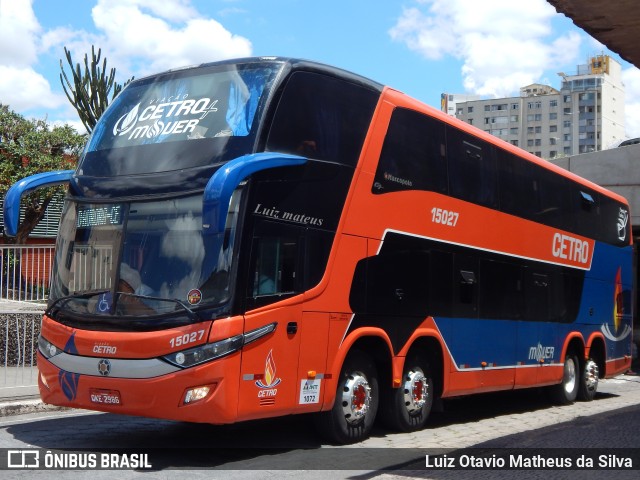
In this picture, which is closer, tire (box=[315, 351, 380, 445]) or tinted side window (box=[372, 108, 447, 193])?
tire (box=[315, 351, 380, 445])

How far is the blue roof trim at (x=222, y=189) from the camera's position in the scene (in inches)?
287

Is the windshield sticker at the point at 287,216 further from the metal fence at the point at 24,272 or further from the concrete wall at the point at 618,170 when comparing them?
the concrete wall at the point at 618,170

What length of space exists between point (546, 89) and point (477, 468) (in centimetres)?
15779

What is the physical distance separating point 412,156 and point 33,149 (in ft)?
73.8

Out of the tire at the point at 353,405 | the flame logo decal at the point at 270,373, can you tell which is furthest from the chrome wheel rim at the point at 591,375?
the flame logo decal at the point at 270,373

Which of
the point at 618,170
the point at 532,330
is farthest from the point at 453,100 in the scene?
the point at 532,330

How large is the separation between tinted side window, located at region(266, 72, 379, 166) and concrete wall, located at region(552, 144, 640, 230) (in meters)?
20.3

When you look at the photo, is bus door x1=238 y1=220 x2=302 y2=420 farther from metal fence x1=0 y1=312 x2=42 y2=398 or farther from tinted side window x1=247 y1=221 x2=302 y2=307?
metal fence x1=0 y1=312 x2=42 y2=398

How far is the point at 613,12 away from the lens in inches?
311

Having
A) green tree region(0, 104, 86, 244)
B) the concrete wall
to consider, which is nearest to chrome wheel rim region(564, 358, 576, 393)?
the concrete wall

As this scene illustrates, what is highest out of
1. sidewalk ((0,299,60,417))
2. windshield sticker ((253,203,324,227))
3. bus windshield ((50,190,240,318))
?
windshield sticker ((253,203,324,227))

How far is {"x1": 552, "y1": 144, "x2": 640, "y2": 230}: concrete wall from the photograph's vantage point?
28.0m

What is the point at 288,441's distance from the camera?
9.75 meters

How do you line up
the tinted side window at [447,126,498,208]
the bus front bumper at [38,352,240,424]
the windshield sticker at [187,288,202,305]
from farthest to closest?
the tinted side window at [447,126,498,208]
the windshield sticker at [187,288,202,305]
the bus front bumper at [38,352,240,424]
